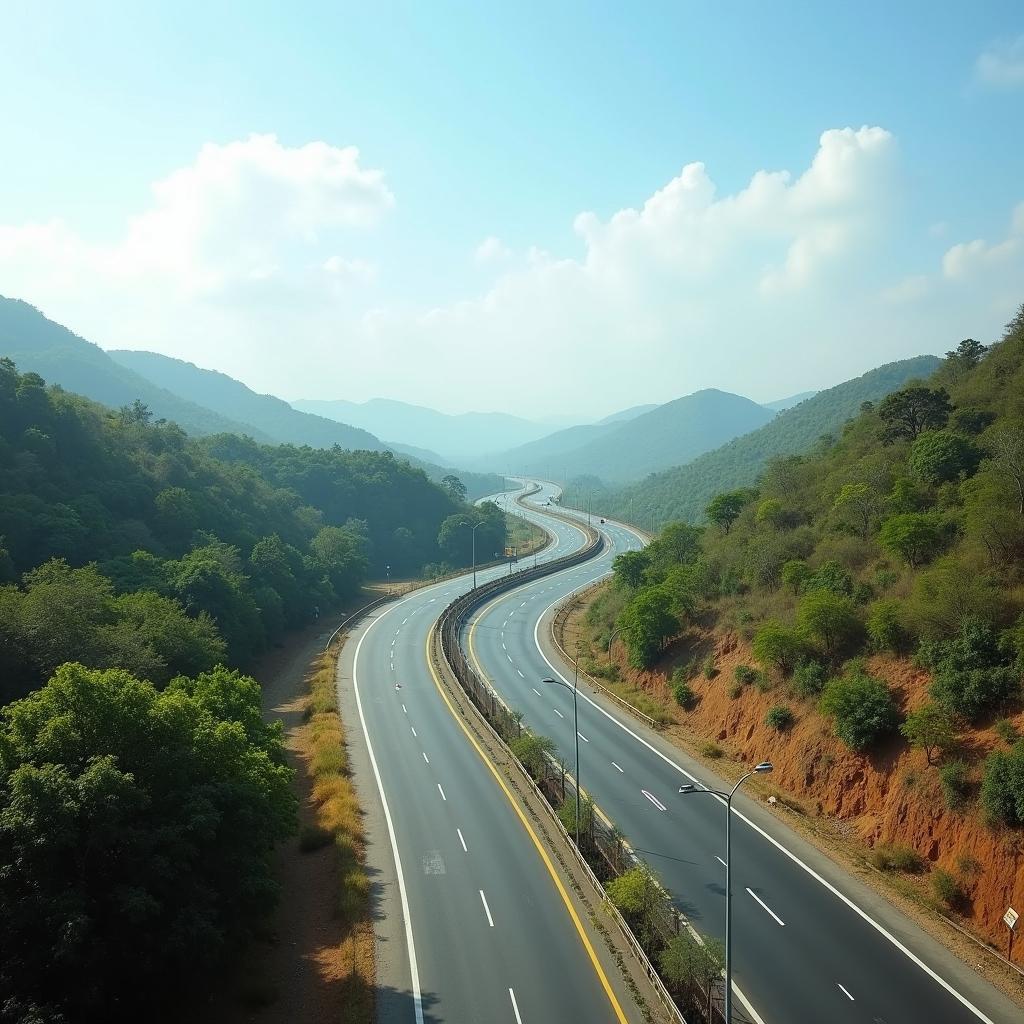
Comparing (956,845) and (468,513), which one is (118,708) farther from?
(468,513)

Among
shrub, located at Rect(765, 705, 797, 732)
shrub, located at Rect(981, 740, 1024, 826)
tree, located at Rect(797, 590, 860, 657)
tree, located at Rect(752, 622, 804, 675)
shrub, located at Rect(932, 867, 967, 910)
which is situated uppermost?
tree, located at Rect(797, 590, 860, 657)

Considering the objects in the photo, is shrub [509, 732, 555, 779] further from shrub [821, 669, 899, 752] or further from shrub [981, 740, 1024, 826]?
shrub [981, 740, 1024, 826]

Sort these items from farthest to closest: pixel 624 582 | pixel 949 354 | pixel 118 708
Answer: pixel 949 354 → pixel 624 582 → pixel 118 708

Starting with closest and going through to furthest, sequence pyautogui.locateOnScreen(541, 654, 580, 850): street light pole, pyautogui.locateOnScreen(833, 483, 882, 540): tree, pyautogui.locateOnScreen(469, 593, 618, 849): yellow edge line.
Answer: pyautogui.locateOnScreen(541, 654, 580, 850): street light pole → pyautogui.locateOnScreen(469, 593, 618, 849): yellow edge line → pyautogui.locateOnScreen(833, 483, 882, 540): tree

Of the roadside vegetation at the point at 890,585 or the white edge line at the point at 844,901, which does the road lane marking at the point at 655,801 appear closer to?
the white edge line at the point at 844,901

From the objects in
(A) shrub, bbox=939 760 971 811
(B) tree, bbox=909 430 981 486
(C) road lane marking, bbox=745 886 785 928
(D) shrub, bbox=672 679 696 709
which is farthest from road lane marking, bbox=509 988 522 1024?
(B) tree, bbox=909 430 981 486

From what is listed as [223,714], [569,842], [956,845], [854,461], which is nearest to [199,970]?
[223,714]

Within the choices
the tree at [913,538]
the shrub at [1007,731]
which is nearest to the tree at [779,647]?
the tree at [913,538]

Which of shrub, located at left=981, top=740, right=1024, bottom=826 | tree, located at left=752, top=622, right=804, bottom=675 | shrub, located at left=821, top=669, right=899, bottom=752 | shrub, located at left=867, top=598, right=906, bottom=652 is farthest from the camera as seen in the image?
tree, located at left=752, top=622, right=804, bottom=675
